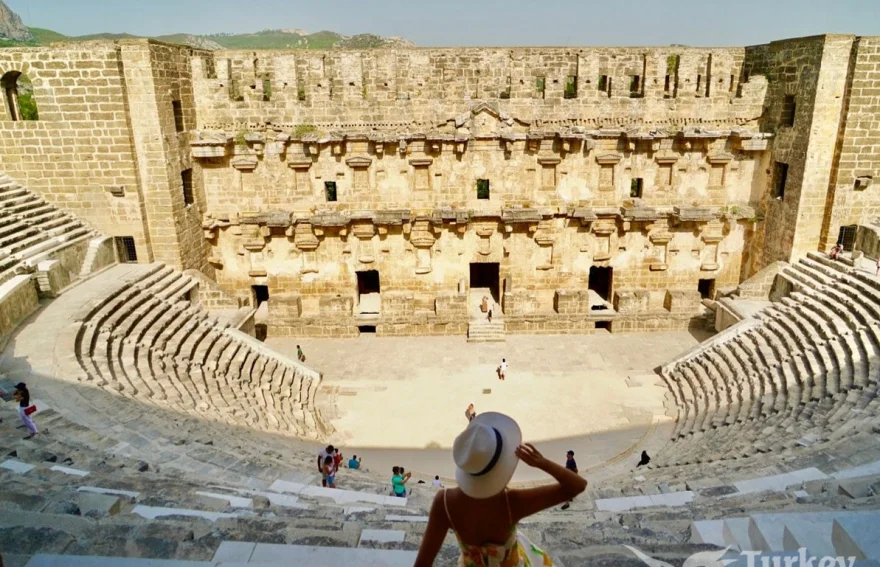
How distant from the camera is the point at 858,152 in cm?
1446

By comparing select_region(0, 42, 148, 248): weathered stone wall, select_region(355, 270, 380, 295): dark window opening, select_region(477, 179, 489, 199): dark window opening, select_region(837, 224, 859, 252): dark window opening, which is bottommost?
select_region(355, 270, 380, 295): dark window opening

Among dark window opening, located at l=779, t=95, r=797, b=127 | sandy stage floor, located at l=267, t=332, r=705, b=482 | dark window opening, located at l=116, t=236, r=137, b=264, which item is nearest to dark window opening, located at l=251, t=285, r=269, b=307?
sandy stage floor, located at l=267, t=332, r=705, b=482

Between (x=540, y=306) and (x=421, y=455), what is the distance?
24.8 feet

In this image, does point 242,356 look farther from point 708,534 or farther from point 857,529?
point 857,529

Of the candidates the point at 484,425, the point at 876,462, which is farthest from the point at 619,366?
the point at 484,425

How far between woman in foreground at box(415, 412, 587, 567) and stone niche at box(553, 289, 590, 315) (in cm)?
1423

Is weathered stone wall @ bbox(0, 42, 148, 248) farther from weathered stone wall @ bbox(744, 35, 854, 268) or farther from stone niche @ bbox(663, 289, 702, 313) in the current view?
weathered stone wall @ bbox(744, 35, 854, 268)

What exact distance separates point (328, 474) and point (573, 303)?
10.5 m

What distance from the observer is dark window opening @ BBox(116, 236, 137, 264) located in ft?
49.3

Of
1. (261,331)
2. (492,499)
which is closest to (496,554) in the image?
(492,499)

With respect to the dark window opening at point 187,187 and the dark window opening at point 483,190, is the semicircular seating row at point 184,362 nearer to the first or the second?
the dark window opening at point 187,187

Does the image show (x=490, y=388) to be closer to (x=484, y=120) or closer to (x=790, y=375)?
(x=790, y=375)

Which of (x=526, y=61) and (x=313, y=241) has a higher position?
(x=526, y=61)

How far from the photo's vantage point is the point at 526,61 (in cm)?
1566
